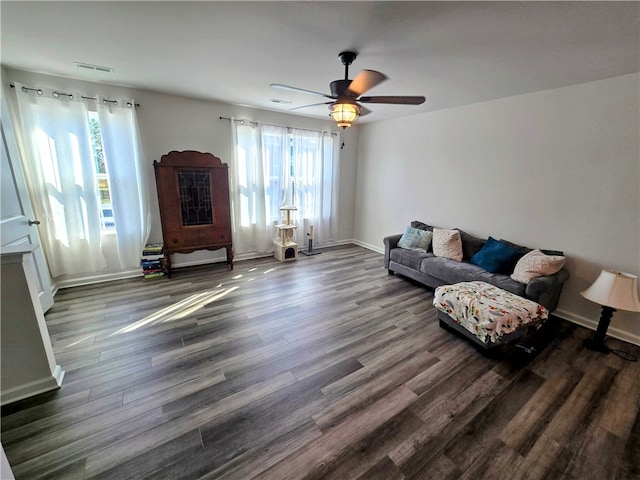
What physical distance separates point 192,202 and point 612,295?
186 inches

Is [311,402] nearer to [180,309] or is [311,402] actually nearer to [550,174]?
[180,309]

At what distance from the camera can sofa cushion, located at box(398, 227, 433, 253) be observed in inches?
151

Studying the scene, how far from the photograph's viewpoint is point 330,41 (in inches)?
78.4

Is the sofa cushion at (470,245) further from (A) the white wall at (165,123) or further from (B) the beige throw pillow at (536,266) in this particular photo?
(A) the white wall at (165,123)

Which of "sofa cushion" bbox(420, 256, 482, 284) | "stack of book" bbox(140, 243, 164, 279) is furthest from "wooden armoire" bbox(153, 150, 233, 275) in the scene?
"sofa cushion" bbox(420, 256, 482, 284)

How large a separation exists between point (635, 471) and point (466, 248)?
2466 millimetres

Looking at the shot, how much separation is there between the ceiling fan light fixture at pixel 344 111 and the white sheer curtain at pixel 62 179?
120 inches

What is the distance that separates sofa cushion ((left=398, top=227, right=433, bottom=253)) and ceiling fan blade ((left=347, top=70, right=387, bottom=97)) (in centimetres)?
240

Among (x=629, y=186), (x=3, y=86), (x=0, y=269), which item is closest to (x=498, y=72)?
(x=629, y=186)

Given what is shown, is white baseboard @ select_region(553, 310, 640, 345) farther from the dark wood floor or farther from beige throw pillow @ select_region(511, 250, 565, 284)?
beige throw pillow @ select_region(511, 250, 565, 284)

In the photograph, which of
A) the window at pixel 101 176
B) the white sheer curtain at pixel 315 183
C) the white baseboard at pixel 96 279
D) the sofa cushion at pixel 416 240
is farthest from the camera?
the white sheer curtain at pixel 315 183

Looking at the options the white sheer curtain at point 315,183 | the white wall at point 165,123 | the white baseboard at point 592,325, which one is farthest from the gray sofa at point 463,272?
the white wall at point 165,123

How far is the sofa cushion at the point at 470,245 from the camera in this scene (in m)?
3.49

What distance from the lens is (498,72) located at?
2473 mm
